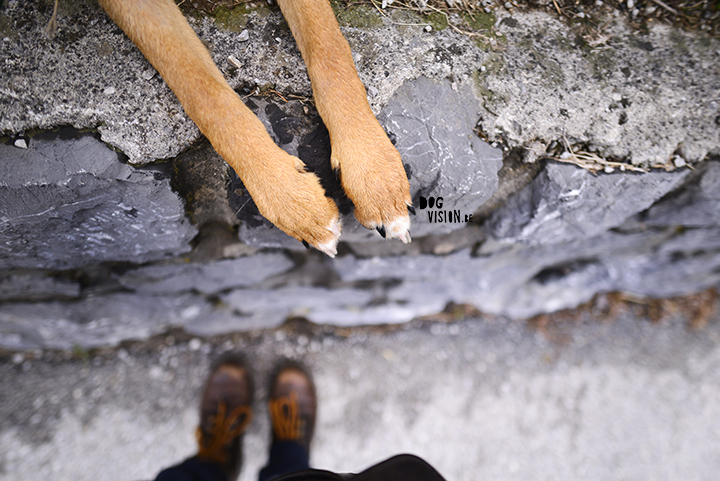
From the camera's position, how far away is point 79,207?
1.52 metres

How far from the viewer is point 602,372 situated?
2.65 m

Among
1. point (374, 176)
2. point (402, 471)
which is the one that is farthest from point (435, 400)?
point (374, 176)

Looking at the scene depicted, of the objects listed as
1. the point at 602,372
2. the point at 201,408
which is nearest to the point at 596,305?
the point at 602,372

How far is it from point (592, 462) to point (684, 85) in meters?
2.50

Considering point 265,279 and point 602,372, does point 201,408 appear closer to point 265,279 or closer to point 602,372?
point 265,279

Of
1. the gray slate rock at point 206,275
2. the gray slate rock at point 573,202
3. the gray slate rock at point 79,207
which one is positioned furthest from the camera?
the gray slate rock at point 206,275

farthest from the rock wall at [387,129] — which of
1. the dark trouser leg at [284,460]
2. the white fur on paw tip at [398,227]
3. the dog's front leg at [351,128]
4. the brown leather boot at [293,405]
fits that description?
the dark trouser leg at [284,460]

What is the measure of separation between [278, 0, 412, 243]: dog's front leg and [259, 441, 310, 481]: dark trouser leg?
1777mm

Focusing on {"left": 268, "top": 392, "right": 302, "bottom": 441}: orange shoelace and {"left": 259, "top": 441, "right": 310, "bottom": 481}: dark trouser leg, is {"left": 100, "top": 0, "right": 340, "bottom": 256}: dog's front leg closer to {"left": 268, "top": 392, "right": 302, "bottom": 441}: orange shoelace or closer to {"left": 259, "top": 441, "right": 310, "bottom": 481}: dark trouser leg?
{"left": 268, "top": 392, "right": 302, "bottom": 441}: orange shoelace

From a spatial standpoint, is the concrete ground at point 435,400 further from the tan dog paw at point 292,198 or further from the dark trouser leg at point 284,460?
the tan dog paw at point 292,198

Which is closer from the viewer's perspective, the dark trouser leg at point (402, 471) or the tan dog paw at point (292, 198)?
the tan dog paw at point (292, 198)

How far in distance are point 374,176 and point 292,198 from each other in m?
0.32

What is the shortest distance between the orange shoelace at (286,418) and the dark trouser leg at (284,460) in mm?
47

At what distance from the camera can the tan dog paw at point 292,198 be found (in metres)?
1.32
